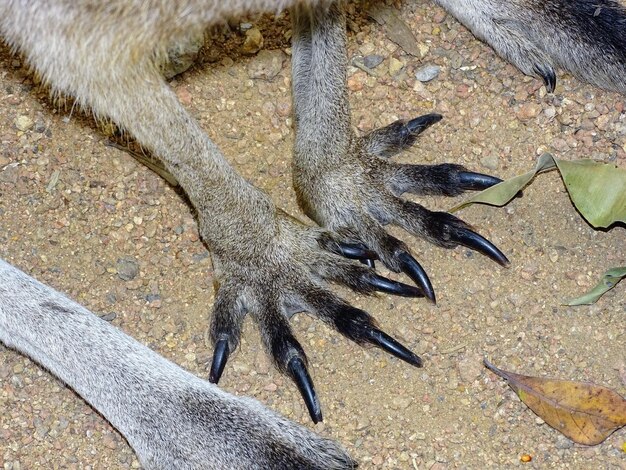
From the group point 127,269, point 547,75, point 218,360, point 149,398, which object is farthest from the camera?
point 547,75

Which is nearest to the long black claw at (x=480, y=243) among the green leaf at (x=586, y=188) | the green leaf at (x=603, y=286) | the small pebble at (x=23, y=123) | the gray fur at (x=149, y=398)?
the green leaf at (x=586, y=188)

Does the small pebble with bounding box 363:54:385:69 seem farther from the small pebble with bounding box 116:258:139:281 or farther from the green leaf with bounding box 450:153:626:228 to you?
the small pebble with bounding box 116:258:139:281

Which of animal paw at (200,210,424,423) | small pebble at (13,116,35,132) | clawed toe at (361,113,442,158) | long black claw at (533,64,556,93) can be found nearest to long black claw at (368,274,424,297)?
animal paw at (200,210,424,423)

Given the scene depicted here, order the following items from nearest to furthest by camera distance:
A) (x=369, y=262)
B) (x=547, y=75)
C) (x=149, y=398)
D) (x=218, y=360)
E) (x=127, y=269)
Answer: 1. (x=149, y=398)
2. (x=218, y=360)
3. (x=369, y=262)
4. (x=127, y=269)
5. (x=547, y=75)

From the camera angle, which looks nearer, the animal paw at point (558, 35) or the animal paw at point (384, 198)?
the animal paw at point (384, 198)

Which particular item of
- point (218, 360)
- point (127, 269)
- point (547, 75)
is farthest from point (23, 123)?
point (547, 75)

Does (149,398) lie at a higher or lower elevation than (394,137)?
lower

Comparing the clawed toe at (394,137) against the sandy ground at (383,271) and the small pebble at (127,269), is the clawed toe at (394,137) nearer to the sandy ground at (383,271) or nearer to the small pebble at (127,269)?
the sandy ground at (383,271)

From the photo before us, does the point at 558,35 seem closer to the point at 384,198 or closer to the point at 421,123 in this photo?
the point at 421,123
